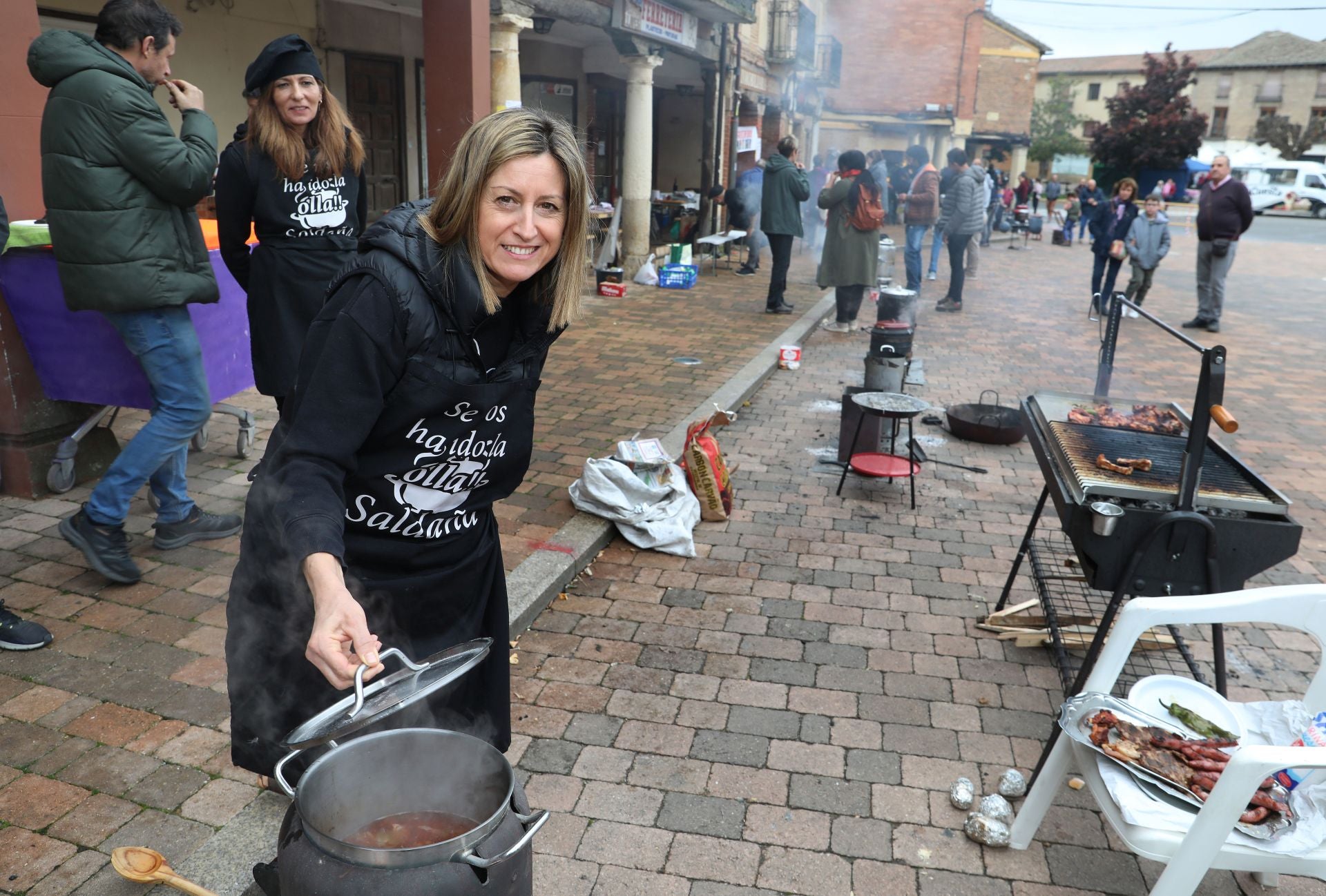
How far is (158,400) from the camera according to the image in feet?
13.4

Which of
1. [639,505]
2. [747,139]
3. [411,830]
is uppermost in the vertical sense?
Answer: [747,139]

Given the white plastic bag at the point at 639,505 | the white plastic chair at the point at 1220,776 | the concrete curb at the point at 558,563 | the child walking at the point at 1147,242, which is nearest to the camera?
the white plastic chair at the point at 1220,776

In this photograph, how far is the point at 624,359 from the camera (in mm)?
9156

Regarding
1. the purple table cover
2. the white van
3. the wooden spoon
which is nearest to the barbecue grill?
the wooden spoon

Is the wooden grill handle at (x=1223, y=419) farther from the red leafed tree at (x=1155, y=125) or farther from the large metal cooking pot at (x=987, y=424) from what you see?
the red leafed tree at (x=1155, y=125)

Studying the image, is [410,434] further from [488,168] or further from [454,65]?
[454,65]

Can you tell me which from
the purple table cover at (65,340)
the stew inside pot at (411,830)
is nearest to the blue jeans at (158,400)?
the purple table cover at (65,340)

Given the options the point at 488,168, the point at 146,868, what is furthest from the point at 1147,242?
the point at 146,868

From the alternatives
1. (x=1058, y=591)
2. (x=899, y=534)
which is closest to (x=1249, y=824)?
(x=1058, y=591)

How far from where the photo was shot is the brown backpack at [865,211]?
11.0 metres

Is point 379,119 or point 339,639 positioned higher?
point 379,119

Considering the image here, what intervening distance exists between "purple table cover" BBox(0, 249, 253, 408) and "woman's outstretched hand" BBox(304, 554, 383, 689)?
352 centimetres

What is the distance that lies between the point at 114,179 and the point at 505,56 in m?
7.30

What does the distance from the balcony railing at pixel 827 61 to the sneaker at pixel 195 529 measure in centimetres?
2699
